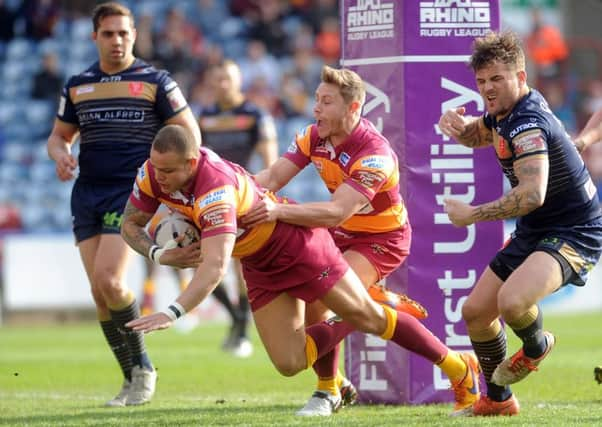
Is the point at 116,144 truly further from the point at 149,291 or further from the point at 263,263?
the point at 149,291

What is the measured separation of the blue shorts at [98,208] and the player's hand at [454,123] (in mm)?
2369

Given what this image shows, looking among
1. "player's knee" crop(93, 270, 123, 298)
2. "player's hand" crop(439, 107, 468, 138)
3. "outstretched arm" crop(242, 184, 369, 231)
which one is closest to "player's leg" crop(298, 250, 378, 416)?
"outstretched arm" crop(242, 184, 369, 231)

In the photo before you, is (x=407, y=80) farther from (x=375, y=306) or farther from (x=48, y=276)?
(x=48, y=276)

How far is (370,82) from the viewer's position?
8250 millimetres

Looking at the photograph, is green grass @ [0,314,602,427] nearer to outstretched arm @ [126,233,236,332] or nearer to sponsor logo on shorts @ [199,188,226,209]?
outstretched arm @ [126,233,236,332]

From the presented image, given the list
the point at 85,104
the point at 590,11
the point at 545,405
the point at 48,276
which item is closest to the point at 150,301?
the point at 48,276

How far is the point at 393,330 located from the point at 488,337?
1.80ft

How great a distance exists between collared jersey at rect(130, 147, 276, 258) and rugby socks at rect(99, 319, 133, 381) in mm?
1946

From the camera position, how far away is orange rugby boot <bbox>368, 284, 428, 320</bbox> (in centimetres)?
756

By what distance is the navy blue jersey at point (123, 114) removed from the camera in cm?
848

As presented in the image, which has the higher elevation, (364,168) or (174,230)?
(364,168)

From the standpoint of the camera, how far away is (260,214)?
6703 mm

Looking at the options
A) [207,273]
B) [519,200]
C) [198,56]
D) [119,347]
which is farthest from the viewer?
[198,56]

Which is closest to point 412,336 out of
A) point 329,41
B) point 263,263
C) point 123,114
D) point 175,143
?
point 263,263
